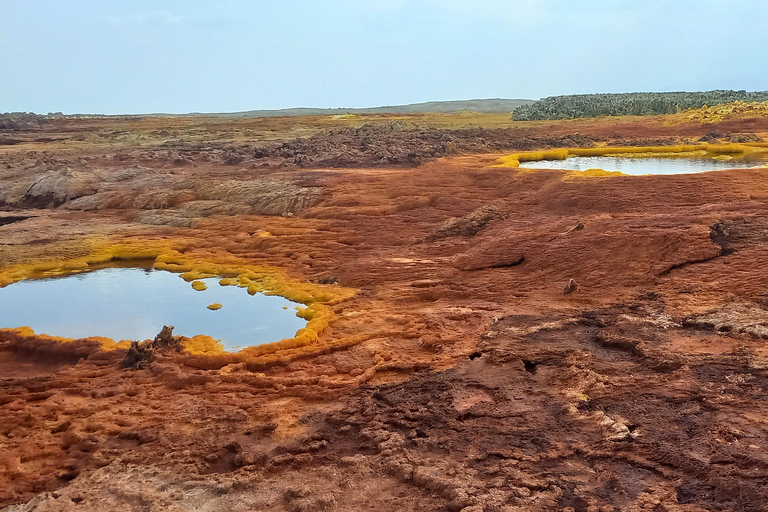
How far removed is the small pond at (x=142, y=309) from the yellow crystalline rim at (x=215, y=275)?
0.61 ft

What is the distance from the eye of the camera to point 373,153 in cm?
1947

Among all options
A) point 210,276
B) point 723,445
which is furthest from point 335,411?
point 210,276

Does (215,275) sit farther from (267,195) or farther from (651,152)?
(651,152)

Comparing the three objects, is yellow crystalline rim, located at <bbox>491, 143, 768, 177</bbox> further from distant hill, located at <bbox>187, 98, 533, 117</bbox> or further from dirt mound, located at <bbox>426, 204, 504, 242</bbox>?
distant hill, located at <bbox>187, 98, 533, 117</bbox>

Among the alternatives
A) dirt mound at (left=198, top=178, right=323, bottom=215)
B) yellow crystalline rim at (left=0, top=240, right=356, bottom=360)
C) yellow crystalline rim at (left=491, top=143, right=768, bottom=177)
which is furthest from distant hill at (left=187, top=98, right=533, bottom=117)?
yellow crystalline rim at (left=0, top=240, right=356, bottom=360)

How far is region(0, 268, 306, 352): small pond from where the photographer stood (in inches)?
307

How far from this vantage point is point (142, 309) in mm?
8812

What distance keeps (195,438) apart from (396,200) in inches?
351

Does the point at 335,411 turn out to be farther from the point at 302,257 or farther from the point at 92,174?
the point at 92,174

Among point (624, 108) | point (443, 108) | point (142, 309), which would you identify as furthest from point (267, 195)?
point (443, 108)

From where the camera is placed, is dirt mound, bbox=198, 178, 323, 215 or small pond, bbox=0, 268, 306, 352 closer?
small pond, bbox=0, 268, 306, 352

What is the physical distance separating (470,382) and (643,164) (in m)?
12.1

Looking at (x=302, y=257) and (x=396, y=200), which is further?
(x=396, y=200)

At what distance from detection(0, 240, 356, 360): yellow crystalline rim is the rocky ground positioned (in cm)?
29
